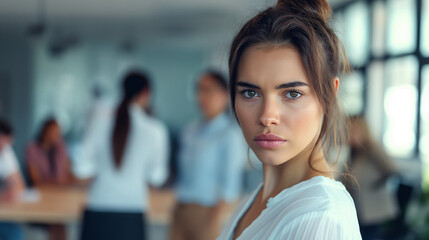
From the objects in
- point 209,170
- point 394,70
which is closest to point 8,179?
point 209,170

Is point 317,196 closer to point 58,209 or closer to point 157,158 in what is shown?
point 157,158

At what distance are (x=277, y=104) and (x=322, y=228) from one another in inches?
8.7

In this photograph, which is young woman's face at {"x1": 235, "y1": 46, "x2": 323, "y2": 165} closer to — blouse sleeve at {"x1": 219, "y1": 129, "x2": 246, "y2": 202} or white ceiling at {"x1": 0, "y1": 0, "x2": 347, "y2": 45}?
blouse sleeve at {"x1": 219, "y1": 129, "x2": 246, "y2": 202}

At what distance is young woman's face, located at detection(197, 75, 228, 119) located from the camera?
2.91 meters

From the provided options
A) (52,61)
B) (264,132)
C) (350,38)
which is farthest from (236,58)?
(52,61)

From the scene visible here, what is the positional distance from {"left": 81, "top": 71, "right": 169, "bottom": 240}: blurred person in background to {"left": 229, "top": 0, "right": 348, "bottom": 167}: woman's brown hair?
1.99 metres

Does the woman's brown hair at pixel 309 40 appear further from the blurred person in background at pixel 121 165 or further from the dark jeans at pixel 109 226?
the dark jeans at pixel 109 226

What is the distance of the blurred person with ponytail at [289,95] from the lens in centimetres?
80

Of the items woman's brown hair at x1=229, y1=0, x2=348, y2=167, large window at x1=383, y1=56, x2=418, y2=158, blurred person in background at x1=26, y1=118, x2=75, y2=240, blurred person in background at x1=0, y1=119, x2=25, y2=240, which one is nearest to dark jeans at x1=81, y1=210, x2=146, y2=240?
blurred person in background at x1=0, y1=119, x2=25, y2=240

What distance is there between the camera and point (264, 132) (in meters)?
0.82

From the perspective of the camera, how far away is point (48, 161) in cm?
489

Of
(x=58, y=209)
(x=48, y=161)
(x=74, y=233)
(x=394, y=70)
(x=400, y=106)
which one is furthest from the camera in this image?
(x=394, y=70)

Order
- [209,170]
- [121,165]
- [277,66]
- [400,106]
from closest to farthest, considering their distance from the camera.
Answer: [277,66], [121,165], [209,170], [400,106]

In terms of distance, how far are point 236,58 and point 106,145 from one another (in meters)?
2.04
